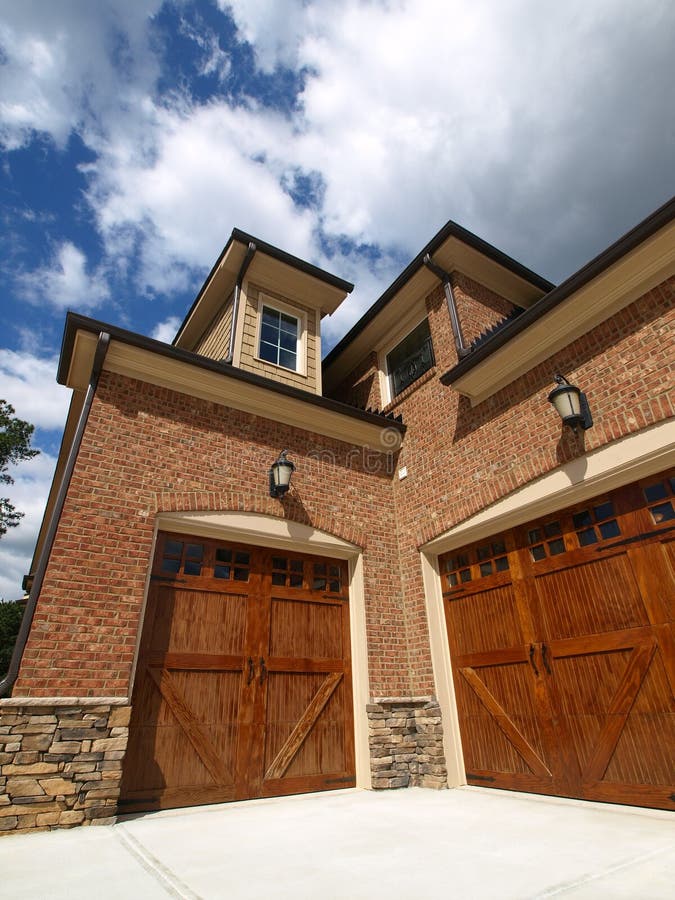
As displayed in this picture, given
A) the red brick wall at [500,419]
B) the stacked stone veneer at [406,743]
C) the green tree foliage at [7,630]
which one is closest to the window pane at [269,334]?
the red brick wall at [500,419]

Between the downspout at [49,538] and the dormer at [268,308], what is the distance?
7.61 ft

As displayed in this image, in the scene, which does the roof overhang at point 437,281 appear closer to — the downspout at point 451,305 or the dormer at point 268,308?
the downspout at point 451,305

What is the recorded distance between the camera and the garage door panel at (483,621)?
5180 mm

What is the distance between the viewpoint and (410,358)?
8.41 m

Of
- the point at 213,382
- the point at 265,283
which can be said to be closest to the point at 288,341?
the point at 265,283

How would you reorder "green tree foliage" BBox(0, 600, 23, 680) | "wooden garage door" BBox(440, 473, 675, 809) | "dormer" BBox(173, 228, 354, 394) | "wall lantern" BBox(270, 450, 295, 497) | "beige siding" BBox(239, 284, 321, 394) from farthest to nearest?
1. "green tree foliage" BBox(0, 600, 23, 680)
2. "dormer" BBox(173, 228, 354, 394)
3. "beige siding" BBox(239, 284, 321, 394)
4. "wall lantern" BBox(270, 450, 295, 497)
5. "wooden garage door" BBox(440, 473, 675, 809)

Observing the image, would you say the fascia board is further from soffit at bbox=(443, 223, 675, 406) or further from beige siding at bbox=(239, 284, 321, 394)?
soffit at bbox=(443, 223, 675, 406)

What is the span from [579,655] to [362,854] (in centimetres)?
267

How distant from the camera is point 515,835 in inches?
124

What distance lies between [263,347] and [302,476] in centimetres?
263

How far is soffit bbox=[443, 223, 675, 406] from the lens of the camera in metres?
4.45

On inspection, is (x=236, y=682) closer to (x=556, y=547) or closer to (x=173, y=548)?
(x=173, y=548)

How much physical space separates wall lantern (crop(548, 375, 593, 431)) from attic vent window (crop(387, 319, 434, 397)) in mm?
3080

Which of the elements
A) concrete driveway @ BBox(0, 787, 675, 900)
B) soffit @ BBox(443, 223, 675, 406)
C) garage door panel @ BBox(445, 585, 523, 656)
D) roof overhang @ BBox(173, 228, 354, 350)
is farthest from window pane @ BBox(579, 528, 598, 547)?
roof overhang @ BBox(173, 228, 354, 350)
